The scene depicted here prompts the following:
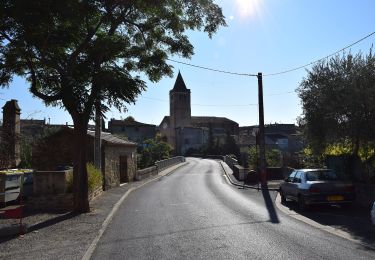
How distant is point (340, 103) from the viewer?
17.9 m

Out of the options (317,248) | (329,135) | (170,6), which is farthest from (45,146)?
(317,248)

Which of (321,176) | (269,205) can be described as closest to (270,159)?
(269,205)

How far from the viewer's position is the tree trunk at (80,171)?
53.4ft

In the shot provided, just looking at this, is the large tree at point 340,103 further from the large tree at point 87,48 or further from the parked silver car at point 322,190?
the large tree at point 87,48

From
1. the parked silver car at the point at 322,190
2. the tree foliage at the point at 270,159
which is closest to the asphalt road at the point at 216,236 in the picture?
the parked silver car at the point at 322,190

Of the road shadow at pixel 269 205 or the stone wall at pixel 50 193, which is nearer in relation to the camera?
the road shadow at pixel 269 205

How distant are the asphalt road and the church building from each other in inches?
3558

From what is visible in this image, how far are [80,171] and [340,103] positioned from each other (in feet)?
31.9

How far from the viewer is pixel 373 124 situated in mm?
17359

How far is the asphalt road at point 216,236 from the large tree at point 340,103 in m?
4.18

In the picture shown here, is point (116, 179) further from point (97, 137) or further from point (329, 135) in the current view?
point (329, 135)

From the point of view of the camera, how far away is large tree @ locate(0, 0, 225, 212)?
13375mm

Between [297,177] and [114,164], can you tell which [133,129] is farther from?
[297,177]

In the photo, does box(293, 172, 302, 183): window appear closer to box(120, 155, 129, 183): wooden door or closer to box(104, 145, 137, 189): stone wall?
box(104, 145, 137, 189): stone wall
